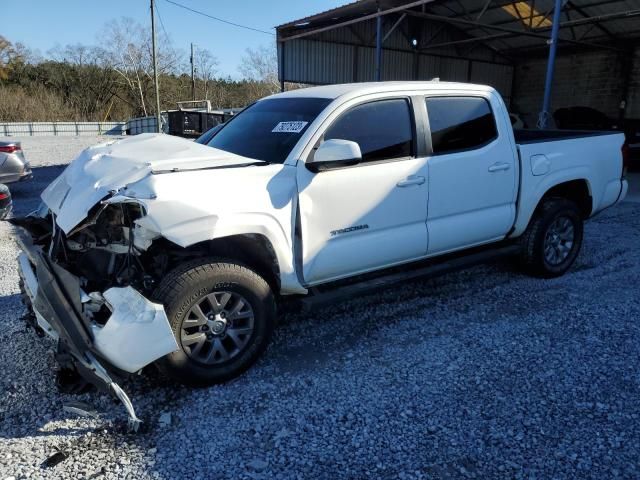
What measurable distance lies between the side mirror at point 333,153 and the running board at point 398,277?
36.1 inches

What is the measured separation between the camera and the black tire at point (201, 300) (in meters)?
2.96

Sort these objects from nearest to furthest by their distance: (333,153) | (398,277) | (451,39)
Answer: (333,153), (398,277), (451,39)

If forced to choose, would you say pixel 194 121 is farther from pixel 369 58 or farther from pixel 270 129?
pixel 270 129

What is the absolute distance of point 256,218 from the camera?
3.15m

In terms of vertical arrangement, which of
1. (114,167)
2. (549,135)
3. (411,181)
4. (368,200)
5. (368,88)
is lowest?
(368,200)

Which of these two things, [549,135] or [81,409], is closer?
[81,409]

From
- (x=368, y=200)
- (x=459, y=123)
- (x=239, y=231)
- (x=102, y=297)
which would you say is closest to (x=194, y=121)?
(x=459, y=123)

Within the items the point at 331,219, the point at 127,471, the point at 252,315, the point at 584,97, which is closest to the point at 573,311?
the point at 331,219

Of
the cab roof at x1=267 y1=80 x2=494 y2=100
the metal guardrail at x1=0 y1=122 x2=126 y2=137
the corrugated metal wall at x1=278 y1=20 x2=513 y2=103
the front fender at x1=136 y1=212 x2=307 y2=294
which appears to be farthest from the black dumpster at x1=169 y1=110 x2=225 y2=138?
the metal guardrail at x1=0 y1=122 x2=126 y2=137

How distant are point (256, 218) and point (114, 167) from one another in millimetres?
982

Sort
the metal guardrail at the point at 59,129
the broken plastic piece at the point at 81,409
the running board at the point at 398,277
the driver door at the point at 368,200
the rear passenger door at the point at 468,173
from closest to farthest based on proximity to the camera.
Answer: the broken plastic piece at the point at 81,409
the driver door at the point at 368,200
the running board at the point at 398,277
the rear passenger door at the point at 468,173
the metal guardrail at the point at 59,129

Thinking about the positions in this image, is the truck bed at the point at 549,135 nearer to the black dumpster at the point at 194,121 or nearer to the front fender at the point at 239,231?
the front fender at the point at 239,231

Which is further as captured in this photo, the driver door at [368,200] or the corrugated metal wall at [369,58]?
the corrugated metal wall at [369,58]

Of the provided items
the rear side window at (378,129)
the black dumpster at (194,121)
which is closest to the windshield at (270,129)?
the rear side window at (378,129)
